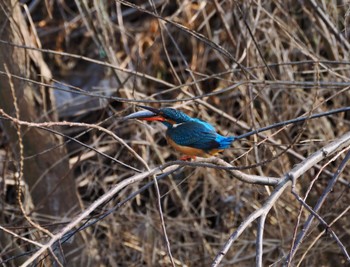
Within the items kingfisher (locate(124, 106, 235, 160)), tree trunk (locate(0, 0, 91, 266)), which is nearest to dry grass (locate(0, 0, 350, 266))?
tree trunk (locate(0, 0, 91, 266))

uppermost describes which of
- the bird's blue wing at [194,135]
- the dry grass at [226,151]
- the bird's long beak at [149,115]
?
the bird's long beak at [149,115]

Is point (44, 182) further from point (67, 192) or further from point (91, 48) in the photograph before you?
point (91, 48)

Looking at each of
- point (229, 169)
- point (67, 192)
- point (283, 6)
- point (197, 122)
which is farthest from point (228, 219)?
point (229, 169)

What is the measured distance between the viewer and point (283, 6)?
4.26 m

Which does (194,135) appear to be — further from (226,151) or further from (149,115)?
(226,151)

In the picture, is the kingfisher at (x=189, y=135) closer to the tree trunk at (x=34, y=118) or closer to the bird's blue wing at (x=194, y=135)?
the bird's blue wing at (x=194, y=135)

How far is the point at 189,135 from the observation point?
2.96 m

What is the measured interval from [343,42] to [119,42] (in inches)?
79.2

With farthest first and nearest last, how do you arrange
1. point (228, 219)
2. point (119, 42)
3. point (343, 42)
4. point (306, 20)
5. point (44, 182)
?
1. point (119, 42)
2. point (306, 20)
3. point (228, 219)
4. point (44, 182)
5. point (343, 42)

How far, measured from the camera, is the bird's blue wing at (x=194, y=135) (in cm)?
290

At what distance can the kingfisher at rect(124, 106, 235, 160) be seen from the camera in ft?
9.44


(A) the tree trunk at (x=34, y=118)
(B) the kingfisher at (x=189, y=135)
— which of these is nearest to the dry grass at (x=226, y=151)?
(A) the tree trunk at (x=34, y=118)

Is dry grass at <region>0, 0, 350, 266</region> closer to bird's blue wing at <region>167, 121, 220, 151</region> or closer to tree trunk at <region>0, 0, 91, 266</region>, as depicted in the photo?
tree trunk at <region>0, 0, 91, 266</region>

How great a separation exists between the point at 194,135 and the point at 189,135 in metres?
0.03
